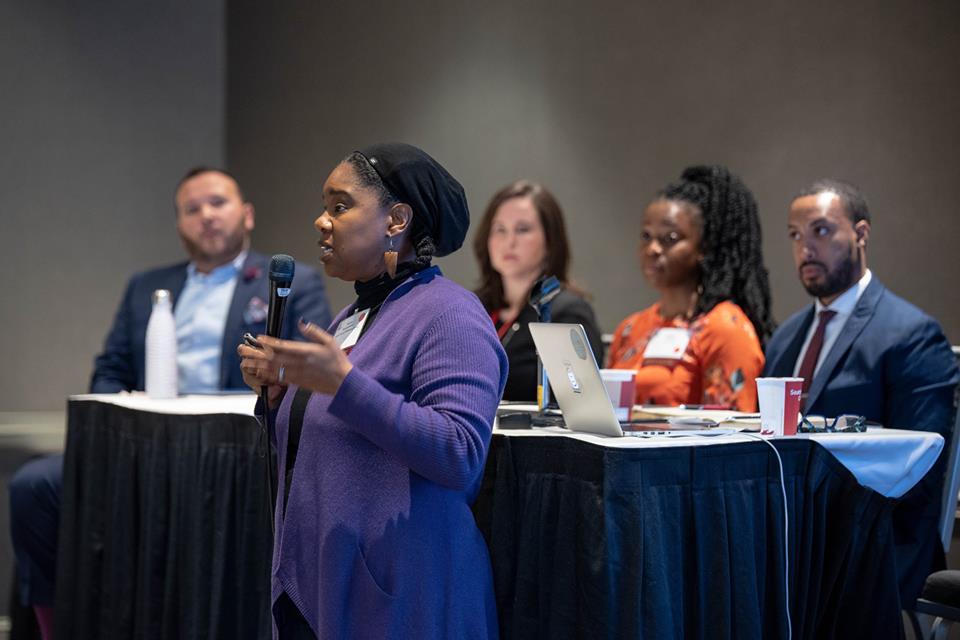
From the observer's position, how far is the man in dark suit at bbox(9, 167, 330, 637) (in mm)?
4051

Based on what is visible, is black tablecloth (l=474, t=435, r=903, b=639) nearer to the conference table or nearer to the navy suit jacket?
the conference table

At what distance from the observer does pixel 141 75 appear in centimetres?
570

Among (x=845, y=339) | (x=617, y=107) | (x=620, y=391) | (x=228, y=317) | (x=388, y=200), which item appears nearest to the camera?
(x=388, y=200)

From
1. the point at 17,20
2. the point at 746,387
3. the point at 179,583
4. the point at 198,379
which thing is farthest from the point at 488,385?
the point at 17,20

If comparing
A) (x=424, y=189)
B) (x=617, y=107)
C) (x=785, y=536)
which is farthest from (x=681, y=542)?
(x=617, y=107)

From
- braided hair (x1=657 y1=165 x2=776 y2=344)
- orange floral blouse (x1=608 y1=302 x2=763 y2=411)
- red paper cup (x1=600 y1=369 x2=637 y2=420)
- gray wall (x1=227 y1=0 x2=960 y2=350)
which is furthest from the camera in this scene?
gray wall (x1=227 y1=0 x2=960 y2=350)

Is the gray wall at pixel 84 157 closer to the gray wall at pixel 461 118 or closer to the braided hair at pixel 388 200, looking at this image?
the gray wall at pixel 461 118

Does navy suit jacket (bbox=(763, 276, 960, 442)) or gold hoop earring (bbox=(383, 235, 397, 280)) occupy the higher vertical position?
gold hoop earring (bbox=(383, 235, 397, 280))

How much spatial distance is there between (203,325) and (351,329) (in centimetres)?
229

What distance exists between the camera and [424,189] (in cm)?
189

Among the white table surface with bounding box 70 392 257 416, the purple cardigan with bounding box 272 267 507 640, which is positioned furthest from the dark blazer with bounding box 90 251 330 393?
the purple cardigan with bounding box 272 267 507 640

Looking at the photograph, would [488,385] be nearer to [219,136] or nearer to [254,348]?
[254,348]

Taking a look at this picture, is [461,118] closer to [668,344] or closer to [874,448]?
[668,344]

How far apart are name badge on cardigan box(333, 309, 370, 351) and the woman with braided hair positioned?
70.3 inches
